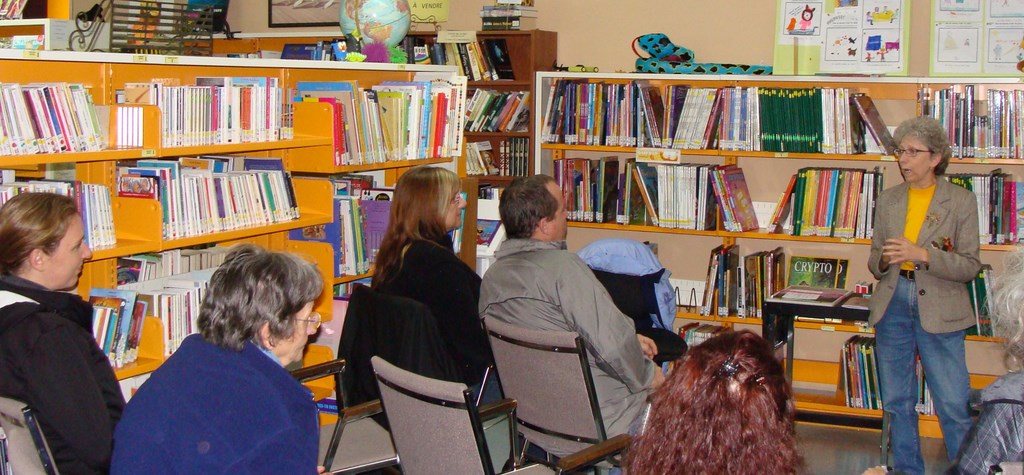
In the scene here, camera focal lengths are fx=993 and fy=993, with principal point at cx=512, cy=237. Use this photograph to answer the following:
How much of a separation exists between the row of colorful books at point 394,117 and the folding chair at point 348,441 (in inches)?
41.2

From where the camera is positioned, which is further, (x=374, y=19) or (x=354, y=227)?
(x=374, y=19)

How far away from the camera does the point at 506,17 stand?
591 centimetres

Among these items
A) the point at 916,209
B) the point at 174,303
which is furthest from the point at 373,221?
the point at 916,209

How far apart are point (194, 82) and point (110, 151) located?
0.72 metres

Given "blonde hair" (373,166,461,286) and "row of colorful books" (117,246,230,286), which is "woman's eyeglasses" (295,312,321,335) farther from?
"row of colorful books" (117,246,230,286)

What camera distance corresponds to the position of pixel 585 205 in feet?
18.7

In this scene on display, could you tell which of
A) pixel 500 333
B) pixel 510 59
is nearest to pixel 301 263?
pixel 500 333

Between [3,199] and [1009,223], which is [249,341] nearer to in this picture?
[3,199]

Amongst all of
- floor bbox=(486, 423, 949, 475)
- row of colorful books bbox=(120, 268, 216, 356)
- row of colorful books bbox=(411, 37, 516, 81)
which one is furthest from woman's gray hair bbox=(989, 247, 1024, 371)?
row of colorful books bbox=(411, 37, 516, 81)

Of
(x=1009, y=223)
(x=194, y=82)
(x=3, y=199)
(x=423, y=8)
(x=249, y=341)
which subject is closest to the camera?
(x=249, y=341)

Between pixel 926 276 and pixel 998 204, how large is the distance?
1.12m

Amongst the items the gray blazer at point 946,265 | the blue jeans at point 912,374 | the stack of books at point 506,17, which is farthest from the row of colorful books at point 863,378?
the stack of books at point 506,17

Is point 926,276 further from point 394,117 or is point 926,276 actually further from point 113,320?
point 113,320

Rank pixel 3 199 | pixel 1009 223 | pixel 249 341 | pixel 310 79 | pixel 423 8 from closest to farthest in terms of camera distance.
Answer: pixel 249 341 → pixel 3 199 → pixel 310 79 → pixel 1009 223 → pixel 423 8
